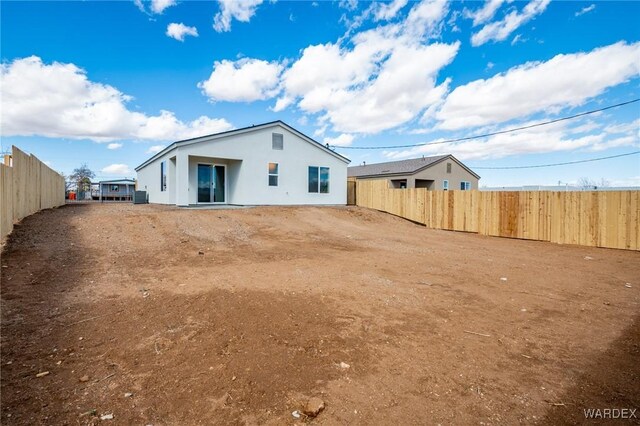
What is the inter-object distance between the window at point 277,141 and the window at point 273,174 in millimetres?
1033

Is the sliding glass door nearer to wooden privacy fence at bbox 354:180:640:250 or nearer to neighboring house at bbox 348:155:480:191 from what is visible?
wooden privacy fence at bbox 354:180:640:250

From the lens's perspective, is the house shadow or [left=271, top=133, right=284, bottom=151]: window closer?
the house shadow

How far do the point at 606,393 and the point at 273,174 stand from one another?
16.6 metres

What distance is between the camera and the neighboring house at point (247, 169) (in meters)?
15.7

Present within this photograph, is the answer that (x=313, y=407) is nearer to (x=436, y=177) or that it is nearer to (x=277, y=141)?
(x=277, y=141)

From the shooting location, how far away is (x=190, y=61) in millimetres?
15258

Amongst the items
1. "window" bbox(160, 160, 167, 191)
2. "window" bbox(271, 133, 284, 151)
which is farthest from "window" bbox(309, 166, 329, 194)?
"window" bbox(160, 160, 167, 191)

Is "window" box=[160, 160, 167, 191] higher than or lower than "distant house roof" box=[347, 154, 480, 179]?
lower

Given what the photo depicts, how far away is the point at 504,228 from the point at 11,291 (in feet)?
49.9

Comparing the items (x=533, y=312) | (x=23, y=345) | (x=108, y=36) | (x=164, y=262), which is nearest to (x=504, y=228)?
(x=533, y=312)

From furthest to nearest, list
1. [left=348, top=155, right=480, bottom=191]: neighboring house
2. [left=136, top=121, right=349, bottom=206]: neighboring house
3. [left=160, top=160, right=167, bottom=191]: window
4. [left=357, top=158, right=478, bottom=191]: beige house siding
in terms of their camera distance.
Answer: [left=348, top=155, right=480, bottom=191]: neighboring house
[left=357, top=158, right=478, bottom=191]: beige house siding
[left=160, top=160, right=167, bottom=191]: window
[left=136, top=121, right=349, bottom=206]: neighboring house

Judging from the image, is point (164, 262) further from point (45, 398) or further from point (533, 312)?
point (533, 312)

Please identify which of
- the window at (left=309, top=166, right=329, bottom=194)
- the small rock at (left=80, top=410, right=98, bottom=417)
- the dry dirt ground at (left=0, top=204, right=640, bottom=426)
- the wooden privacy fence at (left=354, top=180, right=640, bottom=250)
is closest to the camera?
the small rock at (left=80, top=410, right=98, bottom=417)

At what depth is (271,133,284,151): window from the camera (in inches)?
703
